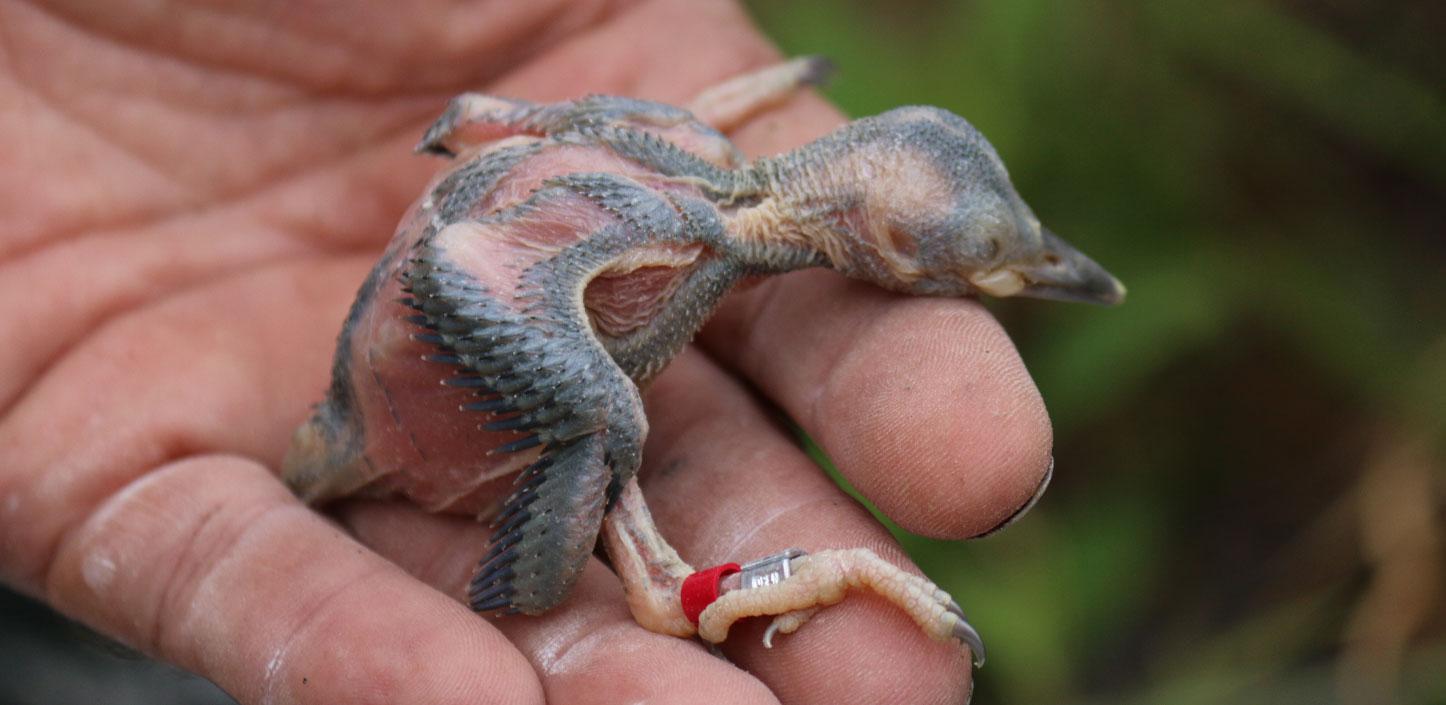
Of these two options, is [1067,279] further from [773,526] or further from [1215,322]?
[1215,322]

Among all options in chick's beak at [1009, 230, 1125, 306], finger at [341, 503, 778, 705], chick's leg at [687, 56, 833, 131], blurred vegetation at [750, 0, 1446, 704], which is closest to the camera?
finger at [341, 503, 778, 705]

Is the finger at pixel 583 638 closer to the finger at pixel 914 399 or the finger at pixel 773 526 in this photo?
the finger at pixel 773 526

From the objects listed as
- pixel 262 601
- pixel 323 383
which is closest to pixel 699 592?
pixel 262 601

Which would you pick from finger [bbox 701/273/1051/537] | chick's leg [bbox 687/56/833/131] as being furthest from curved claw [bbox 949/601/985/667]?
chick's leg [bbox 687/56/833/131]

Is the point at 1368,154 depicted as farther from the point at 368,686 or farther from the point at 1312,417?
the point at 368,686

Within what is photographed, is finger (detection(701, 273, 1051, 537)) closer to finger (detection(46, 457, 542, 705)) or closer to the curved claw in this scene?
the curved claw

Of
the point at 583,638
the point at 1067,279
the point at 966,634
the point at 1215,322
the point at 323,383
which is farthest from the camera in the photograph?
the point at 1215,322
